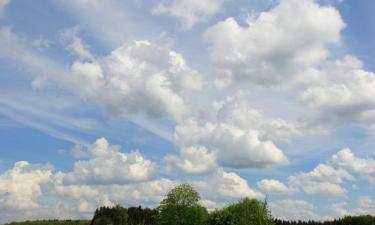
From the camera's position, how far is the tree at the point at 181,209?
111250 mm

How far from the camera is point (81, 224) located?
199 metres

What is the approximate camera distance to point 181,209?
4441 inches

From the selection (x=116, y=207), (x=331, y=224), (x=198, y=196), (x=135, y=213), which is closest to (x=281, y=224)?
(x=331, y=224)

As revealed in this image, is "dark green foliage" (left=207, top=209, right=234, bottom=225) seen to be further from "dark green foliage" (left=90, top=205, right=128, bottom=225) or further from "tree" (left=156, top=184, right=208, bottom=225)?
"dark green foliage" (left=90, top=205, right=128, bottom=225)

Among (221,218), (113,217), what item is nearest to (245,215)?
(221,218)

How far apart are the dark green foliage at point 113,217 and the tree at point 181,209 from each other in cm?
3685

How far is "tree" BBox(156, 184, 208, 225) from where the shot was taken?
365 feet

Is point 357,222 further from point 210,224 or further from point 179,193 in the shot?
point 179,193

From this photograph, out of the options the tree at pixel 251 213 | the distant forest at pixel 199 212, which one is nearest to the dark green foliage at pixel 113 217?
the distant forest at pixel 199 212

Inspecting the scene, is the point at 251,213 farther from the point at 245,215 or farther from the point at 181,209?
the point at 181,209

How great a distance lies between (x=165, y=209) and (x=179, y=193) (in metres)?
4.83

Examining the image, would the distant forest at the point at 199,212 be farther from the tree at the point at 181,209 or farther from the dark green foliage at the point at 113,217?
the dark green foliage at the point at 113,217

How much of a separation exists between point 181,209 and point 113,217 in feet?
147

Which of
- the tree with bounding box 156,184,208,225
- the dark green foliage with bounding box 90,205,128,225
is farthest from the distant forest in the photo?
the dark green foliage with bounding box 90,205,128,225
